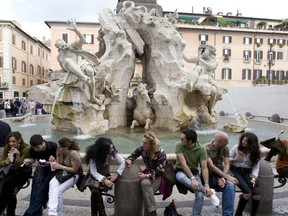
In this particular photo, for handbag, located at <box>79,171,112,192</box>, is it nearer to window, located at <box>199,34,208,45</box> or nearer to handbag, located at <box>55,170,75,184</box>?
handbag, located at <box>55,170,75,184</box>

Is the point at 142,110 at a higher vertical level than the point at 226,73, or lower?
lower

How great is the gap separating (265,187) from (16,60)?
4091 centimetres

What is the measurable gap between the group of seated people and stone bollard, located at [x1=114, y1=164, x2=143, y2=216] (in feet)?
0.28

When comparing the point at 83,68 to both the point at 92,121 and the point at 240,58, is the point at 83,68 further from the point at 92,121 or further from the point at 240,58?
the point at 240,58

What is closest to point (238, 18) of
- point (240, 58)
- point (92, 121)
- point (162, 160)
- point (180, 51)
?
point (240, 58)

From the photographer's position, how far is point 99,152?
413cm

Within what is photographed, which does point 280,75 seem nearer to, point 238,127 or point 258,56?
point 258,56

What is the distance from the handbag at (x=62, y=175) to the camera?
407cm

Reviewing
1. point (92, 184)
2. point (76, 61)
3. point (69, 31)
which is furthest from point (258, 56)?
point (92, 184)

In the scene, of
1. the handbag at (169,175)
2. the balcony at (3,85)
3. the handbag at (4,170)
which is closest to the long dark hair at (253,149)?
the handbag at (169,175)

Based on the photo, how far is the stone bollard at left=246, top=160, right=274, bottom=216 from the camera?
4.52 meters

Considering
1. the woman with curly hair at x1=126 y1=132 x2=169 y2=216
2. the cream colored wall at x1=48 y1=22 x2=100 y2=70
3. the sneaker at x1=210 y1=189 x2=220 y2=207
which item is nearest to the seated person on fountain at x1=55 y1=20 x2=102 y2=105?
the woman with curly hair at x1=126 y1=132 x2=169 y2=216

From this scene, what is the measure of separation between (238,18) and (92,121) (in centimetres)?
4270

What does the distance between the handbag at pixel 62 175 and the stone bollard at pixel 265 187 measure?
2.54 m
